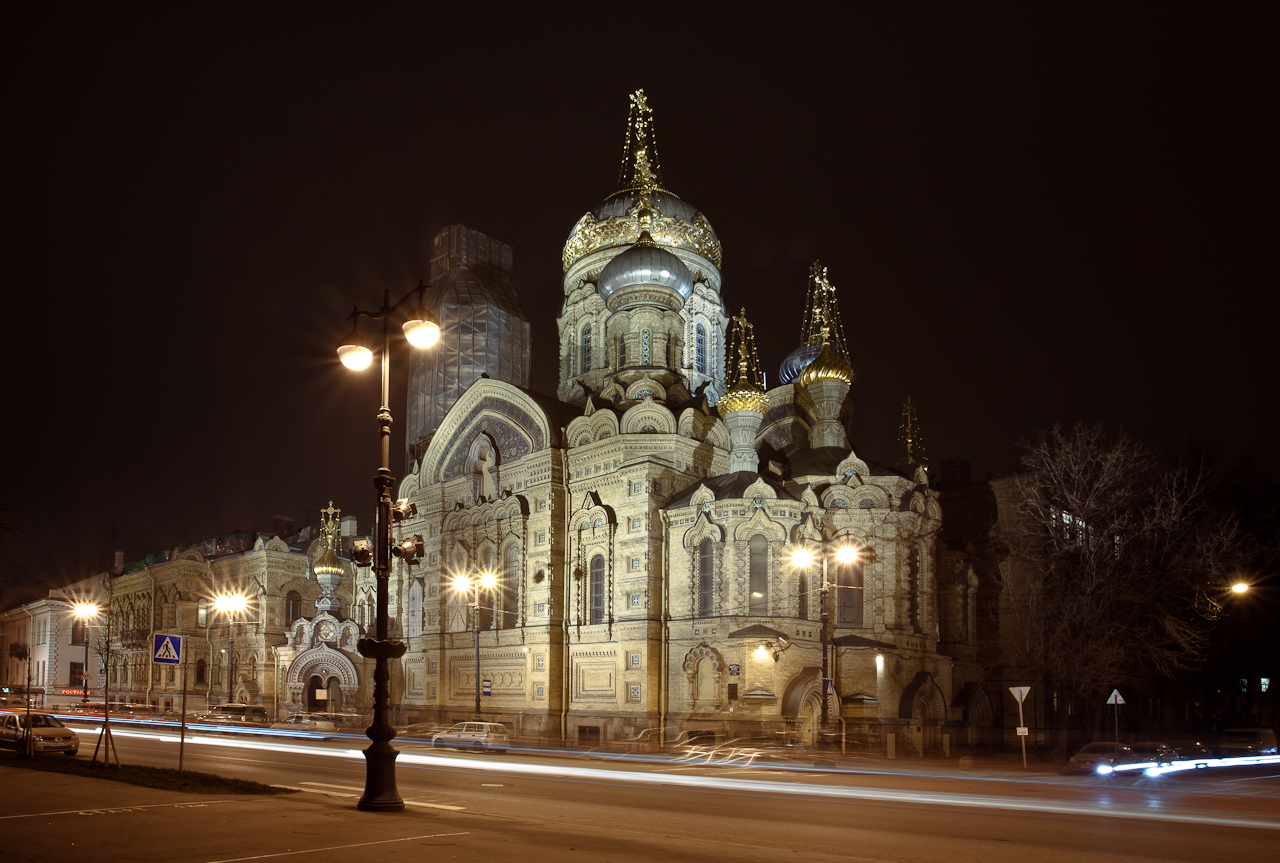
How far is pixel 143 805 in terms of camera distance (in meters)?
12.6

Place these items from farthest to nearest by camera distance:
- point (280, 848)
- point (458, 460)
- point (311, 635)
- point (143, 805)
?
1. point (311, 635)
2. point (458, 460)
3. point (143, 805)
4. point (280, 848)

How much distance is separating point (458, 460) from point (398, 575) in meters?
6.18

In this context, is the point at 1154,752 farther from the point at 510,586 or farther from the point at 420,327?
the point at 420,327

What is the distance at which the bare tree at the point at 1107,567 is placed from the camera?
3002 cm

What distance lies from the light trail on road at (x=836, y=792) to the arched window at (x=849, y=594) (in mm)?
14741

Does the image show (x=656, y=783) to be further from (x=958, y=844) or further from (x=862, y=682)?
(x=862, y=682)

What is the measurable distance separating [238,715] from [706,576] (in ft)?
78.2

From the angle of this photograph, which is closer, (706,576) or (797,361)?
(706,576)

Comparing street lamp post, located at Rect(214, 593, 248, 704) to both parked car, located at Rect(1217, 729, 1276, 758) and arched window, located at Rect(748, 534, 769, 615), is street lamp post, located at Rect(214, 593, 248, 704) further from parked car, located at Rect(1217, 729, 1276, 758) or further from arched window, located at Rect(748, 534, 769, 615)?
parked car, located at Rect(1217, 729, 1276, 758)

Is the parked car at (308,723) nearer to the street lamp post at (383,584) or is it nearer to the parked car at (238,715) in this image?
the parked car at (238,715)

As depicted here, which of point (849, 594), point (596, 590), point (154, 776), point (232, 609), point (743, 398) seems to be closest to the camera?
point (154, 776)

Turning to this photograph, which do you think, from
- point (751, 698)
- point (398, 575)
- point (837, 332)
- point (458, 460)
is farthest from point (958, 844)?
point (837, 332)

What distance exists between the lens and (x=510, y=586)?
1496 inches

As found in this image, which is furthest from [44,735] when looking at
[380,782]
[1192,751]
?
[1192,751]
